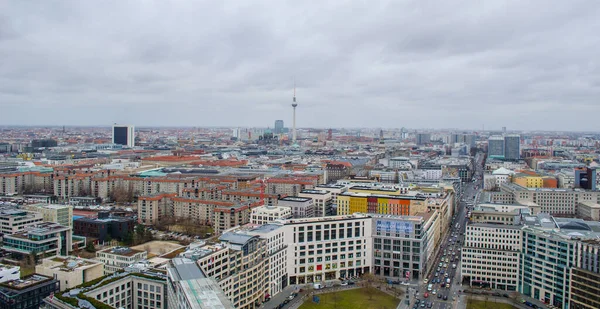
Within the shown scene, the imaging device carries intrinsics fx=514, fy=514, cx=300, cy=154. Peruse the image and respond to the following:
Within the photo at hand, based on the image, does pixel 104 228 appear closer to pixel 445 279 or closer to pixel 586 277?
pixel 445 279

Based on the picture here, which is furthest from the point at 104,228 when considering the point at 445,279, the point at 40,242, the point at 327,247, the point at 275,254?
the point at 445,279

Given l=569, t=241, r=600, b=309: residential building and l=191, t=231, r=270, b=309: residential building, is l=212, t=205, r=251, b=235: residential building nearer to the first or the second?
l=191, t=231, r=270, b=309: residential building

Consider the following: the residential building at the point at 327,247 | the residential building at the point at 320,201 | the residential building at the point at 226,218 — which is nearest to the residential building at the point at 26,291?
the residential building at the point at 327,247

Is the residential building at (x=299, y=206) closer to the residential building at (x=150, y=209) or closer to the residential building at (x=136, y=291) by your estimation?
the residential building at (x=150, y=209)

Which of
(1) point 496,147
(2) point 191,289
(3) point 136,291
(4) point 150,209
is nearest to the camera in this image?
(2) point 191,289

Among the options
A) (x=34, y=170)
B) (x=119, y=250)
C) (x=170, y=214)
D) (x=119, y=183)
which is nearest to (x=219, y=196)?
(x=170, y=214)

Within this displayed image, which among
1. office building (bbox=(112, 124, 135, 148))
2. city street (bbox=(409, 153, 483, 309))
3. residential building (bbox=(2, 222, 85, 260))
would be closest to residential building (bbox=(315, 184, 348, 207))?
city street (bbox=(409, 153, 483, 309))

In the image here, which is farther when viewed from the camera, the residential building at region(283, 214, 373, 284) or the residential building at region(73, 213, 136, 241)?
the residential building at region(73, 213, 136, 241)
